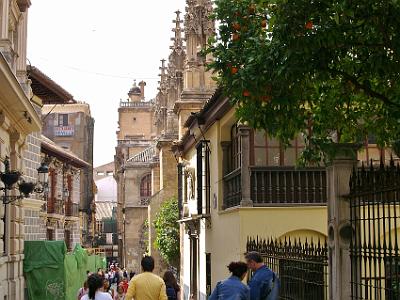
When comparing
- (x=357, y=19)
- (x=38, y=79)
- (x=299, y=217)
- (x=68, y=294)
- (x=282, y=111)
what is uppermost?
(x=38, y=79)

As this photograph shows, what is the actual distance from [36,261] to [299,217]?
694cm

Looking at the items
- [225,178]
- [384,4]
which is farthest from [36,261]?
[384,4]

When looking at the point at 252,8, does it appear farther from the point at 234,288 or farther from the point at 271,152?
the point at 271,152

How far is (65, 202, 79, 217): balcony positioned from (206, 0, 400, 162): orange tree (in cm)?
3477

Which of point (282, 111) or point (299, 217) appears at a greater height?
point (282, 111)

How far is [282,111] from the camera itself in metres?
10.7

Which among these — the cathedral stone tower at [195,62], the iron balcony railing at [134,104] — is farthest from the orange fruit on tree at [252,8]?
the iron balcony railing at [134,104]

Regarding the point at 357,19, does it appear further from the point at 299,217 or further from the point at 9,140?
the point at 9,140

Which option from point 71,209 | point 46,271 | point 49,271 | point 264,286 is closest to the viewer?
point 264,286

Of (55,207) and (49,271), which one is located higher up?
(55,207)

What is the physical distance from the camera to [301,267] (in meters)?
13.1

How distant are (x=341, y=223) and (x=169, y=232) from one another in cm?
2789

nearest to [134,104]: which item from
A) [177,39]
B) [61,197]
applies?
[177,39]

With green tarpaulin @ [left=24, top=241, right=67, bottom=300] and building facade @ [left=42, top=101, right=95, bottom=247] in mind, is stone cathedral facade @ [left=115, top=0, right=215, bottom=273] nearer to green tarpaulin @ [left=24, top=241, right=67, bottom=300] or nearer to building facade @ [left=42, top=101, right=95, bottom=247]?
building facade @ [left=42, top=101, right=95, bottom=247]
